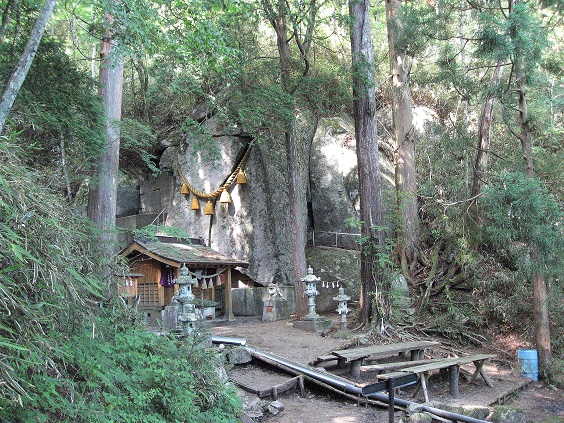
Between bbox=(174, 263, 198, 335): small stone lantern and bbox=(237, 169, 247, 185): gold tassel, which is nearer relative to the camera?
bbox=(174, 263, 198, 335): small stone lantern

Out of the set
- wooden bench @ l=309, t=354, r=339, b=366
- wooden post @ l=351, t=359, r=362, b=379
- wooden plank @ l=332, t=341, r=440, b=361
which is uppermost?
wooden plank @ l=332, t=341, r=440, b=361

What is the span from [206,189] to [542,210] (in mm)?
12272

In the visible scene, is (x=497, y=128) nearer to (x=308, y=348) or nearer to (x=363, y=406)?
(x=308, y=348)

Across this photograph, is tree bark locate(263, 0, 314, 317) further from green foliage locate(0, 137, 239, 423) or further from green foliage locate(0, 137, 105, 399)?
green foliage locate(0, 137, 105, 399)

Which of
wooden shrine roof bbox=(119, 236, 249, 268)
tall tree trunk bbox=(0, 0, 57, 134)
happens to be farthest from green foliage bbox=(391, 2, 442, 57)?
tall tree trunk bbox=(0, 0, 57, 134)

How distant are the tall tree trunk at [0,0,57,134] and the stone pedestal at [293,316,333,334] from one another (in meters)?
8.77

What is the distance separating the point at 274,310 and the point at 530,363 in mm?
7348

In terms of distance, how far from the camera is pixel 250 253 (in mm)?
17172

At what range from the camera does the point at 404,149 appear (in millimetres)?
14961

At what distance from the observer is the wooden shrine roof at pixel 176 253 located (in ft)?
43.0

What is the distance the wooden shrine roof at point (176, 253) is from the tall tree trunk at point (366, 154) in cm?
450

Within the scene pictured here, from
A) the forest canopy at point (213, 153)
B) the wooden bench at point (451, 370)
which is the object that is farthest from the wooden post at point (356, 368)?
the forest canopy at point (213, 153)

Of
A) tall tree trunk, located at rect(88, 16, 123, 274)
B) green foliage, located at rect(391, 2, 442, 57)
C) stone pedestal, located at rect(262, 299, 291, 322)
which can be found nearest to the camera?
tall tree trunk, located at rect(88, 16, 123, 274)

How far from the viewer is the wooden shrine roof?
43.0 feet
